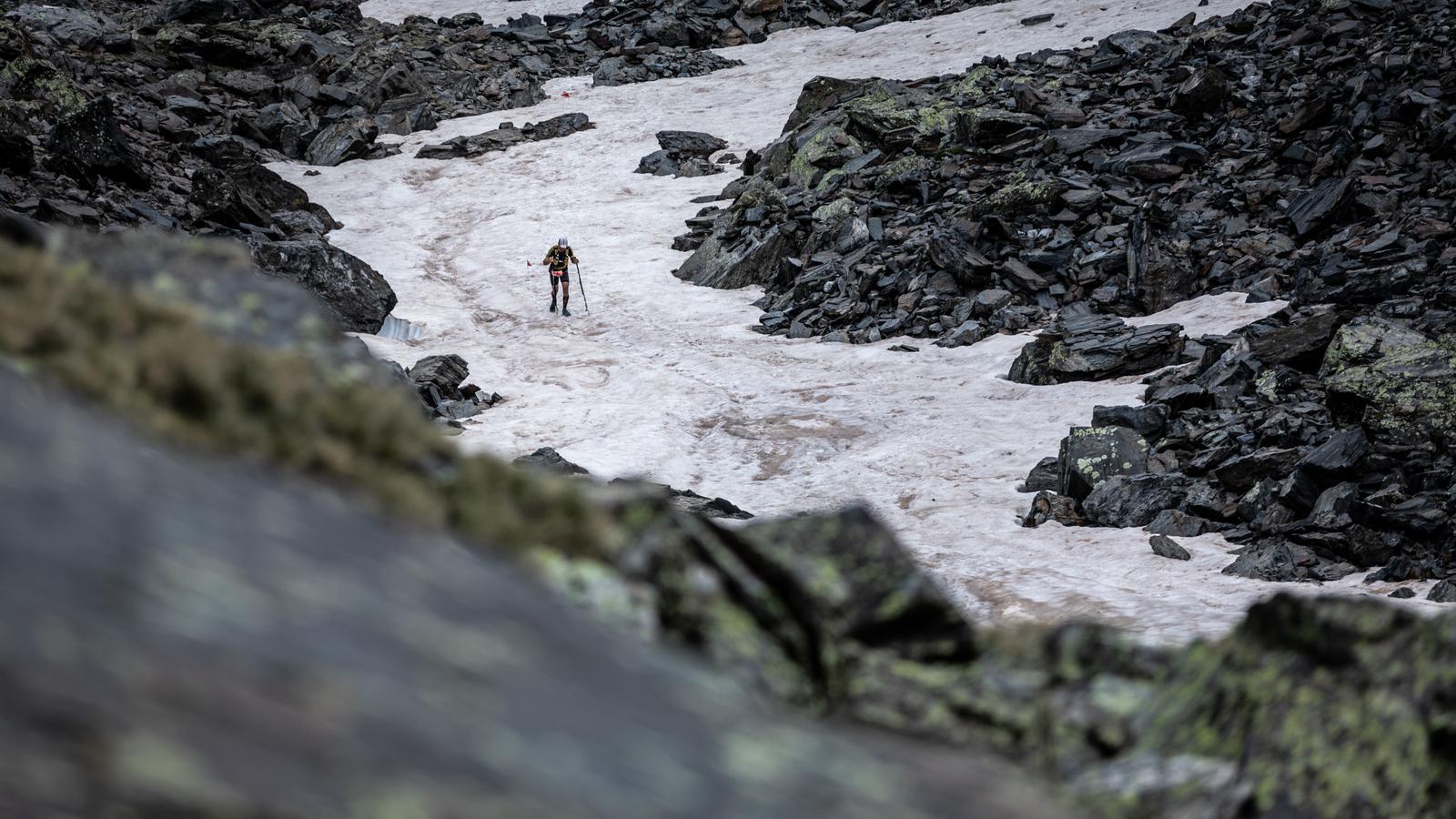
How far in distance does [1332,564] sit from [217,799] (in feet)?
52.2

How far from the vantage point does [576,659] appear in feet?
11.5

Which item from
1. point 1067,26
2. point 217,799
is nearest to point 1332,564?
point 217,799

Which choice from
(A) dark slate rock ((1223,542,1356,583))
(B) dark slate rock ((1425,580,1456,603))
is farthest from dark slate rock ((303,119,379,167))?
(B) dark slate rock ((1425,580,1456,603))

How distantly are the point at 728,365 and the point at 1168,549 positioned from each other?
45.0 ft

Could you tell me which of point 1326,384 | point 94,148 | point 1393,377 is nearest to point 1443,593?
point 1393,377

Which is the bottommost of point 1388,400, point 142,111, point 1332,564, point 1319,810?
point 1332,564

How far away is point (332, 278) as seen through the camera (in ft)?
96.9

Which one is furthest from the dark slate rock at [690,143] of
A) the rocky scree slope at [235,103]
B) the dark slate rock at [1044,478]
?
the dark slate rock at [1044,478]

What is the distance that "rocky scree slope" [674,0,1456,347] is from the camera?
26391mm

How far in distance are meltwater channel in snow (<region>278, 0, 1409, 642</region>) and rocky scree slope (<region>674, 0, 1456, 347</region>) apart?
5.93 ft

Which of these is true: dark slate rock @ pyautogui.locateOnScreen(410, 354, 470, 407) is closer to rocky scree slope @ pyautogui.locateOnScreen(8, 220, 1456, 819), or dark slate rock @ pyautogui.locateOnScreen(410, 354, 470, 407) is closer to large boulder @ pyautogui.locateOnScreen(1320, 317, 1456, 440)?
large boulder @ pyautogui.locateOnScreen(1320, 317, 1456, 440)

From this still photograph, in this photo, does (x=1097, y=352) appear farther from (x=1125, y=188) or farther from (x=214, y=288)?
(x=214, y=288)

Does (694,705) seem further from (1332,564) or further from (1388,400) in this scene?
(1388,400)

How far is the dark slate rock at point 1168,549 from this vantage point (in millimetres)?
15383
